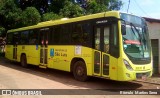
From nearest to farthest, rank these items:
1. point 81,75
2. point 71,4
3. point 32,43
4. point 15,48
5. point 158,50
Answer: point 81,75, point 158,50, point 32,43, point 15,48, point 71,4

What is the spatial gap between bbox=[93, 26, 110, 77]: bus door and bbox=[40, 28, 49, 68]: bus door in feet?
15.2

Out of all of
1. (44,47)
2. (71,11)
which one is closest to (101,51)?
(44,47)

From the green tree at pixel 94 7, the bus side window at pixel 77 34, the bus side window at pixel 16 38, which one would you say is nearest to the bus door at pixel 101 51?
the bus side window at pixel 77 34

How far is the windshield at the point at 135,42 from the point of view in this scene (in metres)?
10.3

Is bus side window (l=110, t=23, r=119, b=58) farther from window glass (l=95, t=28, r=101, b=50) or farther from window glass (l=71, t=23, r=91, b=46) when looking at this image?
window glass (l=71, t=23, r=91, b=46)

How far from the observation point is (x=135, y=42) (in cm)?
1062

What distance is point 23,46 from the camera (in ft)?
61.2

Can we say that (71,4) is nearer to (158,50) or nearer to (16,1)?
(16,1)

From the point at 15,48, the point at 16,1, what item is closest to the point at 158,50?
the point at 15,48

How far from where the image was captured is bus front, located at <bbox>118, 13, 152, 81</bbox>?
10.1 m

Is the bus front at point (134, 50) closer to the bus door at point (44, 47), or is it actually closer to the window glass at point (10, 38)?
the bus door at point (44, 47)

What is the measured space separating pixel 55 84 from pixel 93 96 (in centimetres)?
275

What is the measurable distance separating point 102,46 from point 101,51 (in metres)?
0.21

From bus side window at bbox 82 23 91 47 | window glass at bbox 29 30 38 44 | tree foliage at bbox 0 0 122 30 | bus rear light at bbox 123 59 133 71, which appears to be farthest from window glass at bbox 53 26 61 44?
tree foliage at bbox 0 0 122 30
